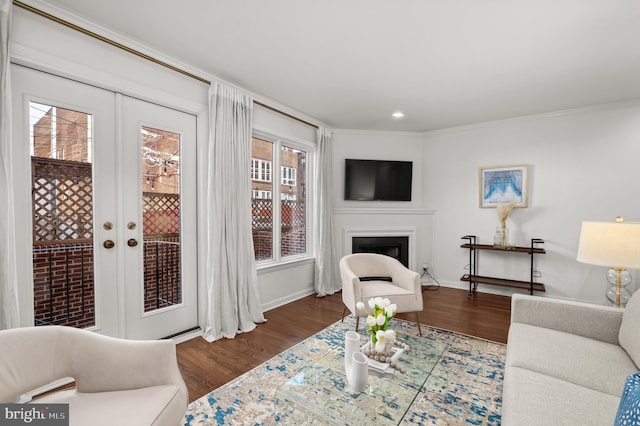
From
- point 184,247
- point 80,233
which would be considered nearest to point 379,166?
point 184,247

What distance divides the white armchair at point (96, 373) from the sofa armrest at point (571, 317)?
7.29 ft

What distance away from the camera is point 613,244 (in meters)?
1.94

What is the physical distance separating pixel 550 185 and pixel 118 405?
4.90 m

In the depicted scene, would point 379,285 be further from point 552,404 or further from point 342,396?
point 552,404

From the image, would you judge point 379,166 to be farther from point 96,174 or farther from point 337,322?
point 96,174

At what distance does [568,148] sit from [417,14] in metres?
3.21

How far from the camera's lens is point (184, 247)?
2.81m

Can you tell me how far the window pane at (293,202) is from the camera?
4.04 meters

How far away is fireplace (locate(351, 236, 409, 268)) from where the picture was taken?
4.76m

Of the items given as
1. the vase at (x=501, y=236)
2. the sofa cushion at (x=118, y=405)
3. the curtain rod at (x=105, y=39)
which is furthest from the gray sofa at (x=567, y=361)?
the curtain rod at (x=105, y=39)

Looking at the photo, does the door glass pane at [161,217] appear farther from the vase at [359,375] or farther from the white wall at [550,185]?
the white wall at [550,185]

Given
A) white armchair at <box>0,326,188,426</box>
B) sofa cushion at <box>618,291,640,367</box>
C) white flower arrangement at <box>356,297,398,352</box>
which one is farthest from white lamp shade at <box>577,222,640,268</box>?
white armchair at <box>0,326,188,426</box>

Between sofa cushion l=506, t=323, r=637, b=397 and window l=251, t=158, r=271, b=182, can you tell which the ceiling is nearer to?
window l=251, t=158, r=271, b=182

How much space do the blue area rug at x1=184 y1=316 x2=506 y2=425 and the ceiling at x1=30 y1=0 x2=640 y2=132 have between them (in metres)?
2.24
